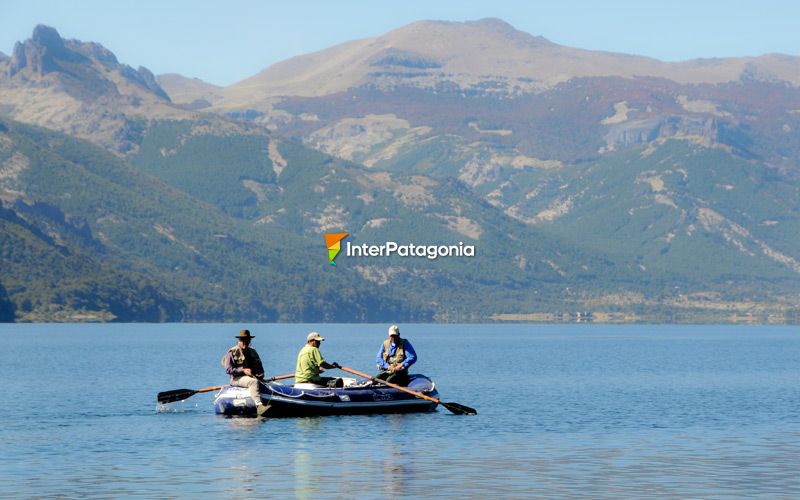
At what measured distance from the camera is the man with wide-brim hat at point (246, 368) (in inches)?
2980

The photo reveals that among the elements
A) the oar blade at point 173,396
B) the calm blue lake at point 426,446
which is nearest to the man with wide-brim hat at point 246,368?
the calm blue lake at point 426,446

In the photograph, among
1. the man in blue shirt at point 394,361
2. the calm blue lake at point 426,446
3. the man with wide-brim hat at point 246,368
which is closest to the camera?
the calm blue lake at point 426,446

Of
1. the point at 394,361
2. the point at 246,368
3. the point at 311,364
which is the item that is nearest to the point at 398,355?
the point at 394,361

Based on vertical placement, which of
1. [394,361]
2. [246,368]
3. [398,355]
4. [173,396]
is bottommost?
[173,396]

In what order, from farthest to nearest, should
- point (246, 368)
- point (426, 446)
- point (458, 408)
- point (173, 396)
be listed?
1. point (173, 396)
2. point (458, 408)
3. point (246, 368)
4. point (426, 446)

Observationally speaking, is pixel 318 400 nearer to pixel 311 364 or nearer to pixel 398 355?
pixel 311 364

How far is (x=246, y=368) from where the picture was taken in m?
76.2

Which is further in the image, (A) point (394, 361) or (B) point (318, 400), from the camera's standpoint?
(A) point (394, 361)

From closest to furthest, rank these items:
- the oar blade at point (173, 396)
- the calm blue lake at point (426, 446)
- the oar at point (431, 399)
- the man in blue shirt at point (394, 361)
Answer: the calm blue lake at point (426, 446) → the oar at point (431, 399) → the man in blue shirt at point (394, 361) → the oar blade at point (173, 396)

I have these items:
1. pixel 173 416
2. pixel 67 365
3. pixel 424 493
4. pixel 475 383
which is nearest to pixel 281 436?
pixel 173 416

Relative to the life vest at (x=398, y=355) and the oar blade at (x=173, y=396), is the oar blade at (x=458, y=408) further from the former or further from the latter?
the oar blade at (x=173, y=396)

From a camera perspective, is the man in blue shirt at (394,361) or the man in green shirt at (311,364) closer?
the man in green shirt at (311,364)

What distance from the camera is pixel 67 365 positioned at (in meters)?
160

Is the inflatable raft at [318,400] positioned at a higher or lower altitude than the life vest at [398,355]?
lower
